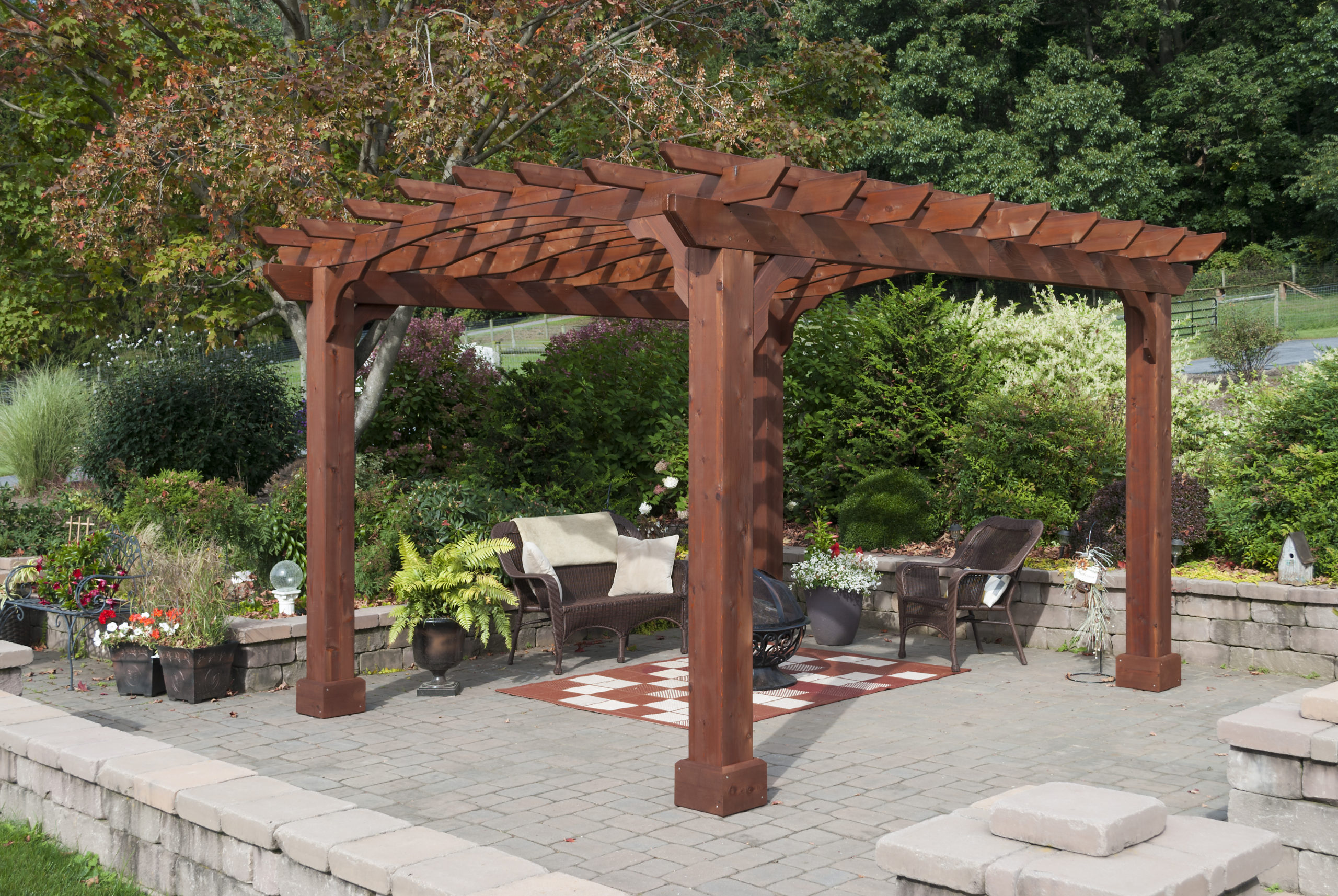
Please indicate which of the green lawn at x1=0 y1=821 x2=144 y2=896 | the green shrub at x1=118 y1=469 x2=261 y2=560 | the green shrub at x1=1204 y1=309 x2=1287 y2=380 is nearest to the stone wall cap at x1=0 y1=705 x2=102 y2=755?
the green lawn at x1=0 y1=821 x2=144 y2=896

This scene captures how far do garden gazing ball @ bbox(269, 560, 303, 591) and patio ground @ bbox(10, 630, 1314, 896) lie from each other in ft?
2.32

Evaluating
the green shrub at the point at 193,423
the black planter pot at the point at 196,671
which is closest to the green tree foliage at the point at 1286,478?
the black planter pot at the point at 196,671

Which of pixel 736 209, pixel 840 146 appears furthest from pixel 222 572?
pixel 840 146

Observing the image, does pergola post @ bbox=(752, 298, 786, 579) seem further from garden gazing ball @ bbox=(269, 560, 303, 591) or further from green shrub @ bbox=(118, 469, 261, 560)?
green shrub @ bbox=(118, 469, 261, 560)

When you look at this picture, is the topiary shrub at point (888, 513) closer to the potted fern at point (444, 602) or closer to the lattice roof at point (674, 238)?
the lattice roof at point (674, 238)

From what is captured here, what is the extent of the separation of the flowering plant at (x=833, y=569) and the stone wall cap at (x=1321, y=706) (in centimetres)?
427

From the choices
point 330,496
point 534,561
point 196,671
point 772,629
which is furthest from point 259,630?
point 772,629

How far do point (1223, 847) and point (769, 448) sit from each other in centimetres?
554

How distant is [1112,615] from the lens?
308 inches

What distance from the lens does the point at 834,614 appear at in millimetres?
8320

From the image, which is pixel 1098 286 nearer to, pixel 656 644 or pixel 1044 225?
pixel 1044 225

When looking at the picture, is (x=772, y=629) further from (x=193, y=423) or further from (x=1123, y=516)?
(x=193, y=423)

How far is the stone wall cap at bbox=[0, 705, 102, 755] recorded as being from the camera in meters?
4.63

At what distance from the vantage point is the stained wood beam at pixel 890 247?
455 centimetres
